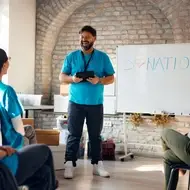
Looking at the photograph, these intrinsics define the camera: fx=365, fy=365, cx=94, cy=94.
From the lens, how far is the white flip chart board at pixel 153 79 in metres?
4.52

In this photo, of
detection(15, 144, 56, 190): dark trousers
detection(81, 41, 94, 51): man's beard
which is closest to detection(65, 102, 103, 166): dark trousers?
detection(81, 41, 94, 51): man's beard

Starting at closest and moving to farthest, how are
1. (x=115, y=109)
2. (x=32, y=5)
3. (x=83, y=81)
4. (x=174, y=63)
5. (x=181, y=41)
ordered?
(x=83, y=81), (x=174, y=63), (x=181, y=41), (x=115, y=109), (x=32, y=5)

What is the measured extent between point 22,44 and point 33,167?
3857 millimetres

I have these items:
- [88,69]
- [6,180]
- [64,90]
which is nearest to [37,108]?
[64,90]

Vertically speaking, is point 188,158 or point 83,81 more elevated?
point 83,81

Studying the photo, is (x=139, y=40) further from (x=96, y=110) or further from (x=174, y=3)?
(x=96, y=110)

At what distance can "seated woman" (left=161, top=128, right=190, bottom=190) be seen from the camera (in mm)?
2100

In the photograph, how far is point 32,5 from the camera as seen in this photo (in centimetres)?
570

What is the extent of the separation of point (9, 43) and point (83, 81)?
2149 mm

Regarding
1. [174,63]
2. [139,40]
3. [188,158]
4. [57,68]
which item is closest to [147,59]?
[174,63]

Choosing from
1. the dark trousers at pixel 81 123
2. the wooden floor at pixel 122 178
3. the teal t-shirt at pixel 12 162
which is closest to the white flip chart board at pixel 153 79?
the wooden floor at pixel 122 178

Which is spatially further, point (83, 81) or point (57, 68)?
point (57, 68)

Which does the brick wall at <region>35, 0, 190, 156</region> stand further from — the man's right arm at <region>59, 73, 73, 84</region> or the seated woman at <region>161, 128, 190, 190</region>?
the seated woman at <region>161, 128, 190, 190</region>

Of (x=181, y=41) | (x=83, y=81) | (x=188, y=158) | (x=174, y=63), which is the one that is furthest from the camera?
(x=181, y=41)
